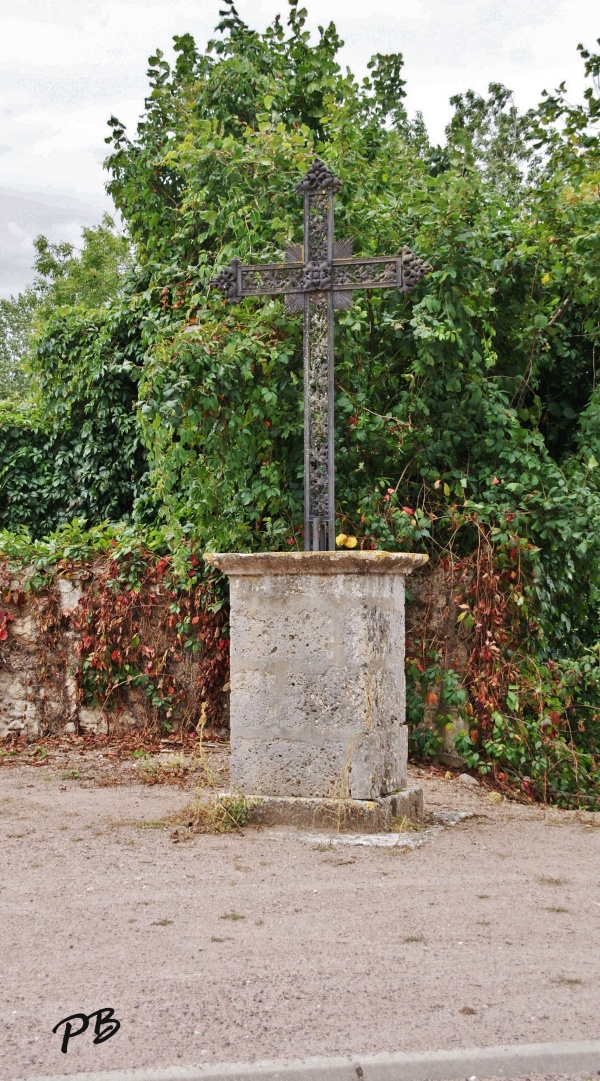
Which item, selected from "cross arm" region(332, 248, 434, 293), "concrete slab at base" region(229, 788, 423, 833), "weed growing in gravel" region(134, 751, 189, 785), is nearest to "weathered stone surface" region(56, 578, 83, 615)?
"weed growing in gravel" region(134, 751, 189, 785)

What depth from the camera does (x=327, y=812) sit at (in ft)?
16.1

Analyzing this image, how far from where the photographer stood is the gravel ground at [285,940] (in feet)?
8.89


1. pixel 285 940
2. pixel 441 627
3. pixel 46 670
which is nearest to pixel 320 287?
pixel 441 627

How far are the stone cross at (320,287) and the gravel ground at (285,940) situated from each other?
179 cm

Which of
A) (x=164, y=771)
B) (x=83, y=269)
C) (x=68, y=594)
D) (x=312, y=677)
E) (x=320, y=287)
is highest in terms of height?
(x=83, y=269)

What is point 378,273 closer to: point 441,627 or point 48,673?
point 441,627

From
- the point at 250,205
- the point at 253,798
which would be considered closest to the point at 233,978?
the point at 253,798

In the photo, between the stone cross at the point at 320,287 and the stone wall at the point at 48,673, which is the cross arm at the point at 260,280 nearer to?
the stone cross at the point at 320,287

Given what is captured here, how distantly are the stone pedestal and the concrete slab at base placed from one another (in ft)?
0.16

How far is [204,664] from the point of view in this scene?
25.2ft

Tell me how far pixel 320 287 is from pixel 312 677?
7.04 ft

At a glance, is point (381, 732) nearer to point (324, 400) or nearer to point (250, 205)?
point (324, 400)

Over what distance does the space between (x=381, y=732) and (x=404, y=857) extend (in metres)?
0.69

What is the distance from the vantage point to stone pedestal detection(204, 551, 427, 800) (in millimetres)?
4918
